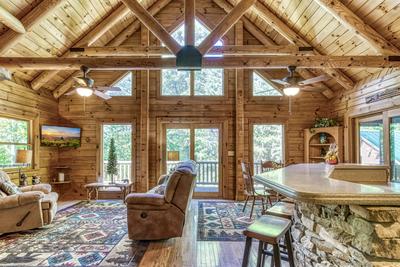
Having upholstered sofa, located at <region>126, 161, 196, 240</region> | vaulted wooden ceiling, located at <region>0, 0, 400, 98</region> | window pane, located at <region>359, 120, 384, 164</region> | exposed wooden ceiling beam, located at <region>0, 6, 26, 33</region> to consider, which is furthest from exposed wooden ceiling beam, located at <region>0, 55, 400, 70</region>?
upholstered sofa, located at <region>126, 161, 196, 240</region>

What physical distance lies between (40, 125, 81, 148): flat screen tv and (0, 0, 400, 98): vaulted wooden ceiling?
107 cm

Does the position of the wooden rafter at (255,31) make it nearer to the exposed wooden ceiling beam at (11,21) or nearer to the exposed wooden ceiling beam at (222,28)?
the exposed wooden ceiling beam at (222,28)

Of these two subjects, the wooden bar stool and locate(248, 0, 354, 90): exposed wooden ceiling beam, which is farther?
locate(248, 0, 354, 90): exposed wooden ceiling beam

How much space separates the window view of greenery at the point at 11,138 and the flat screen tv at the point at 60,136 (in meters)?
0.40

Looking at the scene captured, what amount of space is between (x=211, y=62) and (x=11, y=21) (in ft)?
10.5

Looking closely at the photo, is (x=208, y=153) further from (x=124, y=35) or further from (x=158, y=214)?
(x=124, y=35)

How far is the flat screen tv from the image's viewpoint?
630 centimetres

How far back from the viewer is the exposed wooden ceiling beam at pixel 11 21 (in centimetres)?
381

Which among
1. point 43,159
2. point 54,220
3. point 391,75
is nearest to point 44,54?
point 43,159

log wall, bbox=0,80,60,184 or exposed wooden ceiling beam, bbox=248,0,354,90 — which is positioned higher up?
exposed wooden ceiling beam, bbox=248,0,354,90

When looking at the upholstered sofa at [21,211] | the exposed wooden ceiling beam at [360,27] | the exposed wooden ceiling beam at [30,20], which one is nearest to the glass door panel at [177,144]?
the upholstered sofa at [21,211]

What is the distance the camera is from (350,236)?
5.24 ft

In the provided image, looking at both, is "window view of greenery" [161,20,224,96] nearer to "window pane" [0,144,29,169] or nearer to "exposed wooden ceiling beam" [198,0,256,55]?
"exposed wooden ceiling beam" [198,0,256,55]

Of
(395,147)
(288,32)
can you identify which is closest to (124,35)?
(288,32)
